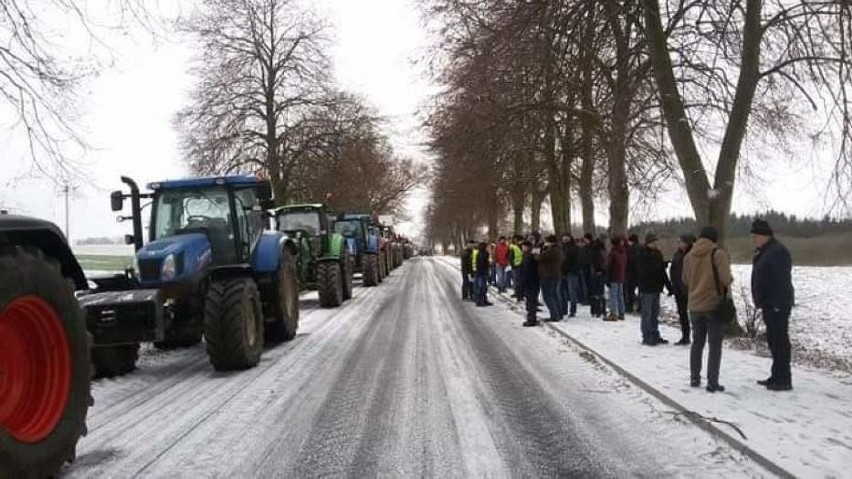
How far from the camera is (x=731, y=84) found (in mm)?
14453

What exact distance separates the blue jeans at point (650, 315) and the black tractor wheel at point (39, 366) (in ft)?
28.2

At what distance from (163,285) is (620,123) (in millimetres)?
9526

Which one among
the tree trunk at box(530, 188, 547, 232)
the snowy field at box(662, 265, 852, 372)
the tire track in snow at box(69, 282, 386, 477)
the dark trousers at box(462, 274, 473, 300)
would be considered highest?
the tree trunk at box(530, 188, 547, 232)

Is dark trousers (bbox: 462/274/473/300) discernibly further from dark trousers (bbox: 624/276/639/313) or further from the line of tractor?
the line of tractor

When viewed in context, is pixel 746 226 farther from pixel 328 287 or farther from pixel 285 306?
pixel 285 306

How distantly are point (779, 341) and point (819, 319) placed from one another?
558 inches

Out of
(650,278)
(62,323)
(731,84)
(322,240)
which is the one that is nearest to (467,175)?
(322,240)

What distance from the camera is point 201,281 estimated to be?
1078 cm

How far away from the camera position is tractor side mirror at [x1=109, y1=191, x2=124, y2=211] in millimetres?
10684

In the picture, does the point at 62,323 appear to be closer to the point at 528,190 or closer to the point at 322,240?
the point at 322,240

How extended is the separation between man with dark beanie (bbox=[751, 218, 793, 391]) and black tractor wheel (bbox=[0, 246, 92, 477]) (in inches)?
252

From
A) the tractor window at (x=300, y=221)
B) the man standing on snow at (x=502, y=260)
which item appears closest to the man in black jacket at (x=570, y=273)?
the man standing on snow at (x=502, y=260)

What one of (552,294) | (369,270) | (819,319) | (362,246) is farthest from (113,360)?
(362,246)

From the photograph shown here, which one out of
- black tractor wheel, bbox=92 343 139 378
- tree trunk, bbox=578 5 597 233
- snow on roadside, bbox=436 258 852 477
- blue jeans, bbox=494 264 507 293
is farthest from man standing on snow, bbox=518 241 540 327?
blue jeans, bbox=494 264 507 293
